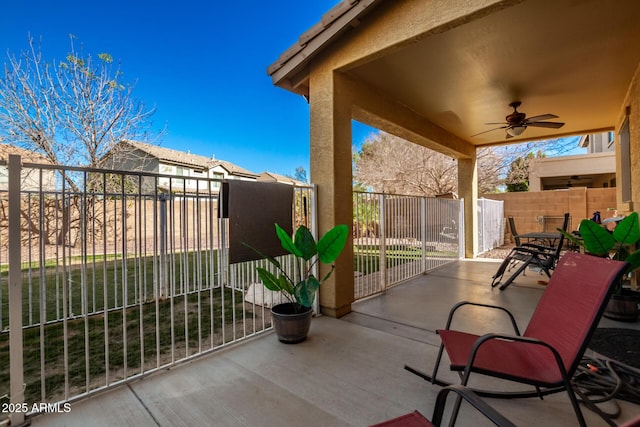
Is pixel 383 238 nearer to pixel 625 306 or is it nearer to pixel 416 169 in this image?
pixel 625 306

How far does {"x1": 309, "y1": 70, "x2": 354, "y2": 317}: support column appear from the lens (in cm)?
375

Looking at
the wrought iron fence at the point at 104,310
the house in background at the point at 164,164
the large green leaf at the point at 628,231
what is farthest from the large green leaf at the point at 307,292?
the house in background at the point at 164,164

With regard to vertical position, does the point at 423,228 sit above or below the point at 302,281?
above

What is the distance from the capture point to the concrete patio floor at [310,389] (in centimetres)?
190

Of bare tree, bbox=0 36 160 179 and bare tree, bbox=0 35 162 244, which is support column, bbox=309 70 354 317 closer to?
bare tree, bbox=0 35 162 244

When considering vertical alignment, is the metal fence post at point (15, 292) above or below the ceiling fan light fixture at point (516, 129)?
below

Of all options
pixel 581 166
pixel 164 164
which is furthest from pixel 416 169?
pixel 164 164

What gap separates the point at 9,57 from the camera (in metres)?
6.12

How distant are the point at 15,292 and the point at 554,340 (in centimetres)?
340

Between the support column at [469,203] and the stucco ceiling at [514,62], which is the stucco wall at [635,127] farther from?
the support column at [469,203]

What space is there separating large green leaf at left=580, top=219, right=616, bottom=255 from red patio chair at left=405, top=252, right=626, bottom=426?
180 centimetres

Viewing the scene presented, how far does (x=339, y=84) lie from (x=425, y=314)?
3.19m

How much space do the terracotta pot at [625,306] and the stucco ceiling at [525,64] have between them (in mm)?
3000

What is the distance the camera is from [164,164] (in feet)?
57.8
